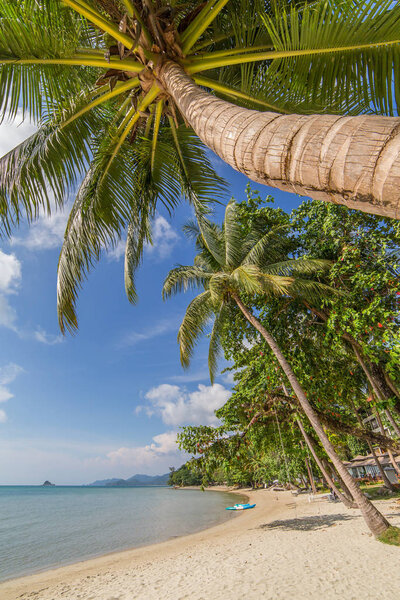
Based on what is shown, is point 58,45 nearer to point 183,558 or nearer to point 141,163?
point 141,163

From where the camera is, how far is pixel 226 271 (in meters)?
10.4

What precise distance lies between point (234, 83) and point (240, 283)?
4484mm

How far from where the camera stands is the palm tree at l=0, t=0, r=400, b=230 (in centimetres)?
117

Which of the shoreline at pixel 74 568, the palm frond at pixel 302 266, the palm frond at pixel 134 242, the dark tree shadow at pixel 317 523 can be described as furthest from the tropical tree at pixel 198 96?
the dark tree shadow at pixel 317 523

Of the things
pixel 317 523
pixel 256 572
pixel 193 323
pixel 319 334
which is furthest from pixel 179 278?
pixel 317 523

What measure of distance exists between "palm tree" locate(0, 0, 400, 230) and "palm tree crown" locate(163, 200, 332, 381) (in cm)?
488

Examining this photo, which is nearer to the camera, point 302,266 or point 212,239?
point 302,266

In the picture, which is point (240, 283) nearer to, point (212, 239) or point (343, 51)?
point (212, 239)

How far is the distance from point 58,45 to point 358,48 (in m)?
3.08

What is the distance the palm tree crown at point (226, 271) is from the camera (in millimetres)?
8758

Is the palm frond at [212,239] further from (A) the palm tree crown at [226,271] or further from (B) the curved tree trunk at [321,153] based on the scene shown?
(B) the curved tree trunk at [321,153]

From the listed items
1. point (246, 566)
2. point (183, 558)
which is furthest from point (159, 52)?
point (183, 558)

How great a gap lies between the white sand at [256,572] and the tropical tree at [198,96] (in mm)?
6699

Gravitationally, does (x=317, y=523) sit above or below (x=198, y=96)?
below
